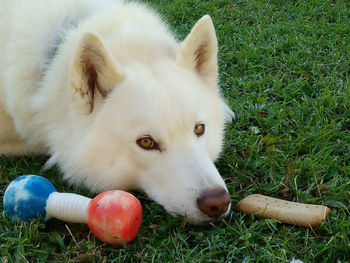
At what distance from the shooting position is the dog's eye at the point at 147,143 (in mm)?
2854

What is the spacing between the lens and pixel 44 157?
377 cm

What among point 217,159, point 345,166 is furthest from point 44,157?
point 345,166

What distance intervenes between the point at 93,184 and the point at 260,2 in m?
4.88

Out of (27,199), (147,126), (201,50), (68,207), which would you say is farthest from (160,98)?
(27,199)

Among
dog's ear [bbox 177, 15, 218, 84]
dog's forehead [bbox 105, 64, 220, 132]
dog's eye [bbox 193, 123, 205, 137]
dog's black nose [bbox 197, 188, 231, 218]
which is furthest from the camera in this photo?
dog's ear [bbox 177, 15, 218, 84]

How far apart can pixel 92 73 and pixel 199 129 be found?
2.73ft

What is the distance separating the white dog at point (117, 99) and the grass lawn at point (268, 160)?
0.18 metres

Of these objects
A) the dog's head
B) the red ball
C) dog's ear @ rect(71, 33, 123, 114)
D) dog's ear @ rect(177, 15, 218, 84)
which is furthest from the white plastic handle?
dog's ear @ rect(177, 15, 218, 84)

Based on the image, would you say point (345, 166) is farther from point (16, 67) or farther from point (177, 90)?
point (16, 67)

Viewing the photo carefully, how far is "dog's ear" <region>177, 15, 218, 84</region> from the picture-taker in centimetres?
322

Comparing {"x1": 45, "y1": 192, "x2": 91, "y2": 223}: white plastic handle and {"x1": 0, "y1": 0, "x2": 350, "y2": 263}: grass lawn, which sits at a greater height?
{"x1": 0, "y1": 0, "x2": 350, "y2": 263}: grass lawn

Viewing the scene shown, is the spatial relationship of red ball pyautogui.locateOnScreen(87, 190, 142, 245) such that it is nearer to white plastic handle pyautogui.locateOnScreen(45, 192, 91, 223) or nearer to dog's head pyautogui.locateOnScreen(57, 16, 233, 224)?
white plastic handle pyautogui.locateOnScreen(45, 192, 91, 223)

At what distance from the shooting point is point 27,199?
2.77 metres

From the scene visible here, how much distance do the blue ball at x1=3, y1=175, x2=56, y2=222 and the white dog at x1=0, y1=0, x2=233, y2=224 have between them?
340 millimetres
